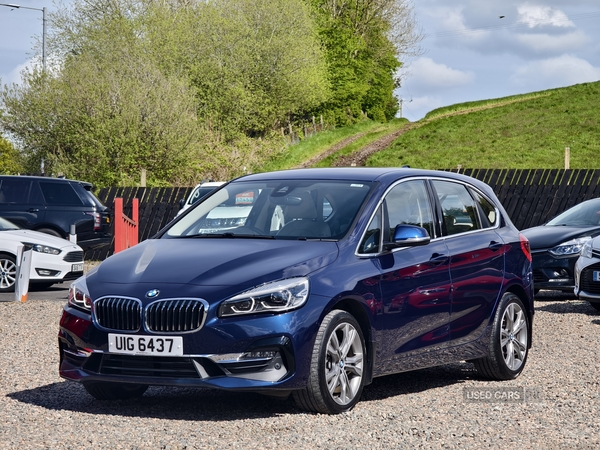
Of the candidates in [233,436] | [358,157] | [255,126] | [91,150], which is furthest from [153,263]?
[358,157]

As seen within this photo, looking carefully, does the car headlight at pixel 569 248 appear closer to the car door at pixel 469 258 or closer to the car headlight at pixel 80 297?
the car door at pixel 469 258

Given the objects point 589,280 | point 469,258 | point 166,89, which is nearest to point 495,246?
point 469,258

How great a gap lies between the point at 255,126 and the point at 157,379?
42.7 m

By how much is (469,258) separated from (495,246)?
1.58 ft

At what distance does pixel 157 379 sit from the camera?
6.30 meters

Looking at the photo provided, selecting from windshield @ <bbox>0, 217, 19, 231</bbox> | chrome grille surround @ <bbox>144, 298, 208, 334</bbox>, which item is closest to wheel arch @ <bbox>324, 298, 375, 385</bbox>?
chrome grille surround @ <bbox>144, 298, 208, 334</bbox>

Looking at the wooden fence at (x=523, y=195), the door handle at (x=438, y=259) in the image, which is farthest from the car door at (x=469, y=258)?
the wooden fence at (x=523, y=195)

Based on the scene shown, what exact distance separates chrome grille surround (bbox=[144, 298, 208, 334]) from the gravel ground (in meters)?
0.59

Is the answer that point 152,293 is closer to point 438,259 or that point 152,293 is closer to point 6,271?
point 438,259

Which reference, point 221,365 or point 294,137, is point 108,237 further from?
point 294,137

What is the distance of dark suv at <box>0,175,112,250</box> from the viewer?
2150 centimetres

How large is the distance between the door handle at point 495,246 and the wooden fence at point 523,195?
52.0 ft

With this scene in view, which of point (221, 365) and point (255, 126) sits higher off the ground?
point (255, 126)
